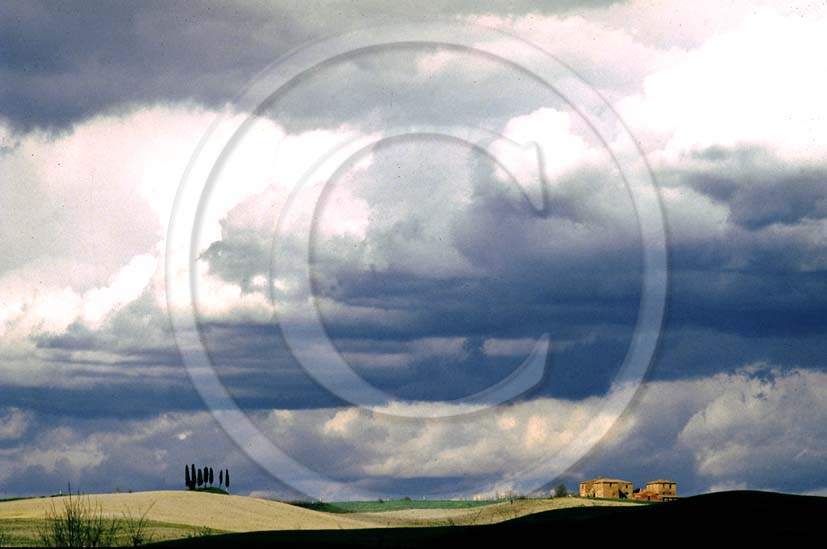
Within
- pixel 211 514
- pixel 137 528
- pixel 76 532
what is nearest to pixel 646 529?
pixel 76 532

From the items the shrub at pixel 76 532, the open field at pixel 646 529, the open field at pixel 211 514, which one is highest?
the open field at pixel 211 514

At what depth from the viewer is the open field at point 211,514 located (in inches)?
2926

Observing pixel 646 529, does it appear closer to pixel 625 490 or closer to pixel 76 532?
pixel 76 532

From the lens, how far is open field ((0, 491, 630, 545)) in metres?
74.3

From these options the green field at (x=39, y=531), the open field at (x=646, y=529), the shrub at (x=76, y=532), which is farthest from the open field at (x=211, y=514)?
the open field at (x=646, y=529)

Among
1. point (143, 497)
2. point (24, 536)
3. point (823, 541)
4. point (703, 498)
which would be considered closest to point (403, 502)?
point (143, 497)

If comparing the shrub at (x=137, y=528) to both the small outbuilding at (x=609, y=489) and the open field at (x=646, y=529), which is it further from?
the small outbuilding at (x=609, y=489)

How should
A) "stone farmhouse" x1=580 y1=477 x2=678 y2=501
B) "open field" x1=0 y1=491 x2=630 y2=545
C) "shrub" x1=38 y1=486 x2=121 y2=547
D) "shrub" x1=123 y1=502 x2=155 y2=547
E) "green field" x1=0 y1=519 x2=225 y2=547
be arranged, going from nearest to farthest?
"shrub" x1=38 y1=486 x2=121 y2=547
"green field" x1=0 y1=519 x2=225 y2=547
"shrub" x1=123 y1=502 x2=155 y2=547
"open field" x1=0 y1=491 x2=630 y2=545
"stone farmhouse" x1=580 y1=477 x2=678 y2=501

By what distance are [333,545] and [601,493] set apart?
103 meters

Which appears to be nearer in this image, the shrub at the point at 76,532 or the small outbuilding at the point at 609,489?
Answer: the shrub at the point at 76,532

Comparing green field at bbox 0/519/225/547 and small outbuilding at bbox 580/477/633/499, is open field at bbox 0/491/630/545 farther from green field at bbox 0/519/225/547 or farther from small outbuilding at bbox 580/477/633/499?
small outbuilding at bbox 580/477/633/499

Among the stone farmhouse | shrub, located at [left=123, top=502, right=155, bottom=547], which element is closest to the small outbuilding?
the stone farmhouse

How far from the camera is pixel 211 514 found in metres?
87.3

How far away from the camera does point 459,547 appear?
42.6 metres
